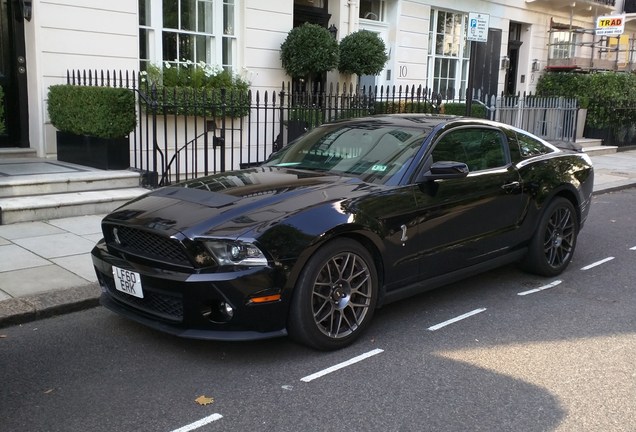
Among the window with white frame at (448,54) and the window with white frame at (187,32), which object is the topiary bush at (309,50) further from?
the window with white frame at (448,54)

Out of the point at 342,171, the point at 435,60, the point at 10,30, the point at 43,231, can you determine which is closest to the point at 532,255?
the point at 342,171

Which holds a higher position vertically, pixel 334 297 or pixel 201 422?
pixel 334 297

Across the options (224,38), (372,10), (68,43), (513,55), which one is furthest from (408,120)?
(513,55)

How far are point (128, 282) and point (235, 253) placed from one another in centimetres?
84

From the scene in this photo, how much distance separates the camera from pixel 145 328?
15.2ft

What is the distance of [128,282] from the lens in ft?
13.7

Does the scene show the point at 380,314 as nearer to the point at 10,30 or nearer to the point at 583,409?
the point at 583,409

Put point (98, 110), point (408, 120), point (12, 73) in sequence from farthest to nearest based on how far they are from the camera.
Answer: point (12, 73), point (98, 110), point (408, 120)

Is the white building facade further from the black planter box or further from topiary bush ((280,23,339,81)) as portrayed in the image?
the black planter box

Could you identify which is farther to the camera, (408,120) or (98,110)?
(98,110)

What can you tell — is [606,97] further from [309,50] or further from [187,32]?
[187,32]

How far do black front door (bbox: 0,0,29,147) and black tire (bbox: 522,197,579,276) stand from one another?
25.4ft

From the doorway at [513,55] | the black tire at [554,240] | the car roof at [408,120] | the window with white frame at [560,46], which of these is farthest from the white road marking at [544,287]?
the window with white frame at [560,46]

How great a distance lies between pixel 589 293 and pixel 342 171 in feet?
8.52
